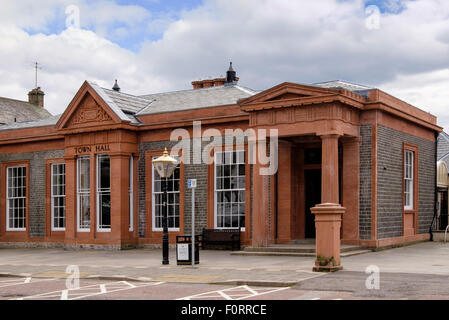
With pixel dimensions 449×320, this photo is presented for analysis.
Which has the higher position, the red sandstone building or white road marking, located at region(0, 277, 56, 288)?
the red sandstone building

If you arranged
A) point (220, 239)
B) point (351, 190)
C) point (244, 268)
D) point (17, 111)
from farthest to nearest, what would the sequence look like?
1. point (17, 111)
2. point (220, 239)
3. point (351, 190)
4. point (244, 268)

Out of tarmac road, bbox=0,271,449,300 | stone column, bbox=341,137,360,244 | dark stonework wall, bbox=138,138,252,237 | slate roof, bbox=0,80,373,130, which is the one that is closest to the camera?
tarmac road, bbox=0,271,449,300

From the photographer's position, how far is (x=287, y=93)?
20.0 metres

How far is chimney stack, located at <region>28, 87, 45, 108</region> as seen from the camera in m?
48.6

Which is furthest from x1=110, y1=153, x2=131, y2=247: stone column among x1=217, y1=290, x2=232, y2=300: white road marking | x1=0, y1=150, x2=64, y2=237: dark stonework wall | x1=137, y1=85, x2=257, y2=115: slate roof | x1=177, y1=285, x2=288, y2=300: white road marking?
x1=217, y1=290, x2=232, y2=300: white road marking

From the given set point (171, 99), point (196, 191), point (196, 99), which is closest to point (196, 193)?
point (196, 191)

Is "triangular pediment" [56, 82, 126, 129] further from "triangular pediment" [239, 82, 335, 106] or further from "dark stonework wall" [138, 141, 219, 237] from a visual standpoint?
"triangular pediment" [239, 82, 335, 106]

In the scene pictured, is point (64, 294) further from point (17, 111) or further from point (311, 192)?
point (17, 111)

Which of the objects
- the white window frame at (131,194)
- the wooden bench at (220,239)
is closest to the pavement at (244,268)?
the wooden bench at (220,239)

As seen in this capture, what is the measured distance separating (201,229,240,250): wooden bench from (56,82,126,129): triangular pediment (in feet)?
19.1

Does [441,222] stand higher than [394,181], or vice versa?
[394,181]

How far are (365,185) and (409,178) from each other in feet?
12.4

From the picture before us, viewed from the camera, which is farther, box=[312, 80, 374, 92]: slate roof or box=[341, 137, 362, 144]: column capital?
box=[312, 80, 374, 92]: slate roof
